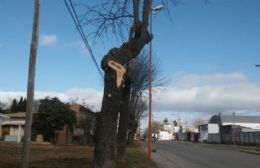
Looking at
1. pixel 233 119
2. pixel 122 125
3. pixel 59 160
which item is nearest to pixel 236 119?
pixel 233 119

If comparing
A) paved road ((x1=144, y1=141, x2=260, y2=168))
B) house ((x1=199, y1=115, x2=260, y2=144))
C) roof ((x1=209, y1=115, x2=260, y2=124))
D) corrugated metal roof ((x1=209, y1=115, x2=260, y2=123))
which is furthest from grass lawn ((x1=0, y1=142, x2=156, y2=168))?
corrugated metal roof ((x1=209, y1=115, x2=260, y2=123))

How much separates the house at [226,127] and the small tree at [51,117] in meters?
38.3

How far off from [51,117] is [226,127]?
160 feet

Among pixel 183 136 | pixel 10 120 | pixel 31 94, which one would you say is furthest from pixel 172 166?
pixel 183 136

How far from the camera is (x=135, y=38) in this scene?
13.4 metres

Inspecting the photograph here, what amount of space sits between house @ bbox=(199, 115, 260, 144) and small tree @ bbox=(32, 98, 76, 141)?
38.3 m

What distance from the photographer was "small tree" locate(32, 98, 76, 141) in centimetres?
5644

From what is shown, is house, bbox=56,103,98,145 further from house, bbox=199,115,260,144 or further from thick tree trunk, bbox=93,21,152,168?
thick tree trunk, bbox=93,21,152,168

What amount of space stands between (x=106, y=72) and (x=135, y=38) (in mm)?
1513

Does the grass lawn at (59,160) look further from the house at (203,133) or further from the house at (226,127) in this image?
the house at (203,133)

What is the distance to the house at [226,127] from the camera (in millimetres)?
91850

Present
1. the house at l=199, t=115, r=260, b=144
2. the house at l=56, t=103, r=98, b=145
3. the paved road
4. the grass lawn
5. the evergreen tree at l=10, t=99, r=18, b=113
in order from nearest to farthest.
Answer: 1. the grass lawn
2. the paved road
3. the house at l=56, t=103, r=98, b=145
4. the house at l=199, t=115, r=260, b=144
5. the evergreen tree at l=10, t=99, r=18, b=113

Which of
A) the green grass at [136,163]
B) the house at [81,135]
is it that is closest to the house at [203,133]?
the house at [81,135]

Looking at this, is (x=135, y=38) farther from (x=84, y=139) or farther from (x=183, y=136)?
(x=183, y=136)
